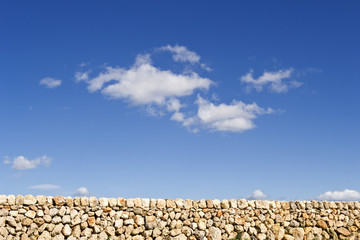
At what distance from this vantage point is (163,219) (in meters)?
18.8

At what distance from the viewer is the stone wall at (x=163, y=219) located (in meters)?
17.7

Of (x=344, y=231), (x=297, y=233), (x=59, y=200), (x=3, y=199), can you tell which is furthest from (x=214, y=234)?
(x=3, y=199)

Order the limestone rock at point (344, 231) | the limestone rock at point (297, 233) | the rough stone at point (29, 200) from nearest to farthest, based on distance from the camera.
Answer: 1. the rough stone at point (29, 200)
2. the limestone rock at point (297, 233)
3. the limestone rock at point (344, 231)

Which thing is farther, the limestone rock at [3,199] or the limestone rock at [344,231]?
the limestone rock at [344,231]

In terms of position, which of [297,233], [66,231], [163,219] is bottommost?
[297,233]

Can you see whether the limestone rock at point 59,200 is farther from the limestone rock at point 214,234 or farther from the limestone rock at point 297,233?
the limestone rock at point 297,233

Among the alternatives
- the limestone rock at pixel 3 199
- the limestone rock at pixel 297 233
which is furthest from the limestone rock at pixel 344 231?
the limestone rock at pixel 3 199

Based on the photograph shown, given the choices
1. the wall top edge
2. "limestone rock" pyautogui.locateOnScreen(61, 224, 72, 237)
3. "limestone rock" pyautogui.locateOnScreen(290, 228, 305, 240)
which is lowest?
"limestone rock" pyautogui.locateOnScreen(290, 228, 305, 240)

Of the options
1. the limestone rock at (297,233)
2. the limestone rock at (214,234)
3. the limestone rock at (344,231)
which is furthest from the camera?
the limestone rock at (344,231)

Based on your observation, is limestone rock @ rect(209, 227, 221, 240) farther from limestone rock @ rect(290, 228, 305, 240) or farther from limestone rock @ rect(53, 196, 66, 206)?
limestone rock @ rect(53, 196, 66, 206)

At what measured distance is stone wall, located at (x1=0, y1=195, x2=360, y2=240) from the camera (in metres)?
17.7

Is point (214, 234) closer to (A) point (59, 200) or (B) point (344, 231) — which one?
(A) point (59, 200)

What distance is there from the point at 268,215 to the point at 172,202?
438 centimetres

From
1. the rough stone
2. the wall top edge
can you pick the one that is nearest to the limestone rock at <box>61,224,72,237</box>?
the wall top edge
